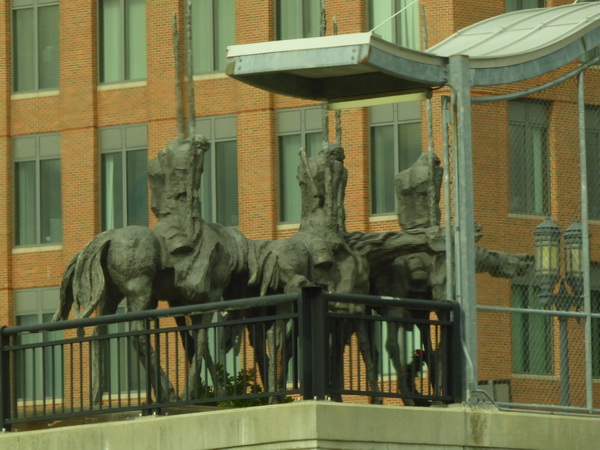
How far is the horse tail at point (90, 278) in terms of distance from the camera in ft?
81.4

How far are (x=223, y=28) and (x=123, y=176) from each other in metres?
4.05

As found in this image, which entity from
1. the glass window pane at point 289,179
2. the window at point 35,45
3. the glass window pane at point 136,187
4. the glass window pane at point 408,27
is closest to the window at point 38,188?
the window at point 35,45

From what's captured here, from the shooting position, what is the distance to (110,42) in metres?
50.2

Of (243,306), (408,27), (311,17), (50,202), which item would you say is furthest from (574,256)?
(50,202)

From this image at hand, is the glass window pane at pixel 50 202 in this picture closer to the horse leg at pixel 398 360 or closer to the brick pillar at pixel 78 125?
the brick pillar at pixel 78 125

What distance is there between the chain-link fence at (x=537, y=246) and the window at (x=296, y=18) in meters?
26.9

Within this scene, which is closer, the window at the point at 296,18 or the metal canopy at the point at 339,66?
the metal canopy at the point at 339,66

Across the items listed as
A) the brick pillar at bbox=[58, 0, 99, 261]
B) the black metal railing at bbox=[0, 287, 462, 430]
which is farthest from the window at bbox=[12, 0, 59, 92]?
the black metal railing at bbox=[0, 287, 462, 430]

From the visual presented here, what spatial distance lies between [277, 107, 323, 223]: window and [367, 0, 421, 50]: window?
2284mm

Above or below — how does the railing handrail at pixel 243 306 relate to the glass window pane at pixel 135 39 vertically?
below

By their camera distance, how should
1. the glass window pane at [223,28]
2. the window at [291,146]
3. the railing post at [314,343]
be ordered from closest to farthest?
the railing post at [314,343] < the window at [291,146] < the glass window pane at [223,28]

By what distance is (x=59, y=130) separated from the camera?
164ft

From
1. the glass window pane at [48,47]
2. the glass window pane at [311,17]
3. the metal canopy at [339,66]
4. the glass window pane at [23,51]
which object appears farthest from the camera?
the glass window pane at [23,51]

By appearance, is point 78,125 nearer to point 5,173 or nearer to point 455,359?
point 5,173
